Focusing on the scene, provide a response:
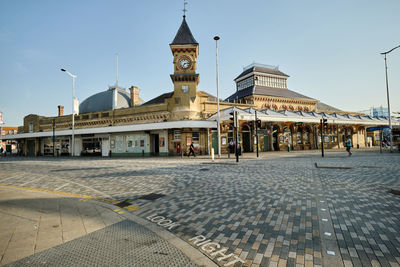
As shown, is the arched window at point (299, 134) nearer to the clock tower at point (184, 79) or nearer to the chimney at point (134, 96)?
the clock tower at point (184, 79)

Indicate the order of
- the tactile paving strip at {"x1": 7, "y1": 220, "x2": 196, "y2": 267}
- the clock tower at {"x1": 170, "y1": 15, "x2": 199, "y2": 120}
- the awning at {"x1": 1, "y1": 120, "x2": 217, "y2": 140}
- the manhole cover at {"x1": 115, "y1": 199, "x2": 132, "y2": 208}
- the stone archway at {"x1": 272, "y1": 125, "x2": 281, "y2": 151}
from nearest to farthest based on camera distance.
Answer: the tactile paving strip at {"x1": 7, "y1": 220, "x2": 196, "y2": 267} → the manhole cover at {"x1": 115, "y1": 199, "x2": 132, "y2": 208} → the awning at {"x1": 1, "y1": 120, "x2": 217, "y2": 140} → the clock tower at {"x1": 170, "y1": 15, "x2": 199, "y2": 120} → the stone archway at {"x1": 272, "y1": 125, "x2": 281, "y2": 151}

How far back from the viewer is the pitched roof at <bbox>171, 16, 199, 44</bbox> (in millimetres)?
26938

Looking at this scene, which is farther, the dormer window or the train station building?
the dormer window

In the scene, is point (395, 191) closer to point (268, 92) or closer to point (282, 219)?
point (282, 219)

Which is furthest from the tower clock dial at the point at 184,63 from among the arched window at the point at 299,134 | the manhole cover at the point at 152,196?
the manhole cover at the point at 152,196

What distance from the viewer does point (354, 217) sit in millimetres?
3881

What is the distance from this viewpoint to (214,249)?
9.48 feet

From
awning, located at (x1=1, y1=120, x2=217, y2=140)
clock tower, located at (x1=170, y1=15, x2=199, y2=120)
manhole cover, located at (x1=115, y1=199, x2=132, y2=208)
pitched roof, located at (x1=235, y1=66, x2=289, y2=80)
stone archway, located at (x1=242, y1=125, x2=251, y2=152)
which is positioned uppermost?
pitched roof, located at (x1=235, y1=66, x2=289, y2=80)

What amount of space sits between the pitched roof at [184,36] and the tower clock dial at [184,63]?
2.37 m

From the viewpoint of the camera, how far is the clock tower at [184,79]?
86.5ft

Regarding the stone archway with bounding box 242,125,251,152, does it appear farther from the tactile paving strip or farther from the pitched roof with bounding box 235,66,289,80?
the tactile paving strip

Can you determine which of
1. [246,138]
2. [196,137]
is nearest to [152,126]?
[196,137]

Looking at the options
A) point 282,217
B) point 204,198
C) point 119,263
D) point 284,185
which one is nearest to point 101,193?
point 204,198

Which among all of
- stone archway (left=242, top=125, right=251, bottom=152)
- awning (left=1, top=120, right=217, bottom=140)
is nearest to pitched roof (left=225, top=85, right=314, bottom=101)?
stone archway (left=242, top=125, right=251, bottom=152)
